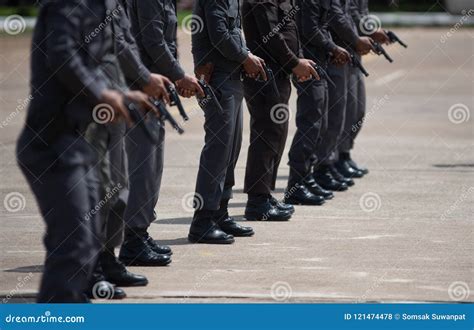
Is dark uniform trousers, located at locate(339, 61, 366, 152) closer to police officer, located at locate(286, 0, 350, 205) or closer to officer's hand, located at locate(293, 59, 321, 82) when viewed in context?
police officer, located at locate(286, 0, 350, 205)

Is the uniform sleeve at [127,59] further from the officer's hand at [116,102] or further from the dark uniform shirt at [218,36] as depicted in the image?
the dark uniform shirt at [218,36]

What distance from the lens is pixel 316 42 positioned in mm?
11672

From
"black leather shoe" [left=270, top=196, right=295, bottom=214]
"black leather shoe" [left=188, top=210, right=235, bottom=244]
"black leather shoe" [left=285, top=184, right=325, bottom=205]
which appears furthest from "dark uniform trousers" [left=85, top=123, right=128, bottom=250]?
"black leather shoe" [left=285, top=184, right=325, bottom=205]

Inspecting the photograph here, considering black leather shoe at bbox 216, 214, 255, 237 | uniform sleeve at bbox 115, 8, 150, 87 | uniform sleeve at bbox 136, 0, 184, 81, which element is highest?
uniform sleeve at bbox 115, 8, 150, 87

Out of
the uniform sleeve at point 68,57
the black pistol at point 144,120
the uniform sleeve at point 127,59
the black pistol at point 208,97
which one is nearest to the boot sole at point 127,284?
the black pistol at point 144,120

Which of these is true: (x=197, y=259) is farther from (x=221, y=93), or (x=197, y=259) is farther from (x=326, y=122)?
(x=326, y=122)

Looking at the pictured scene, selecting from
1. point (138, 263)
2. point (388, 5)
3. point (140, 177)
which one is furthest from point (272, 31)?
point (388, 5)

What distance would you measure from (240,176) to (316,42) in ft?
7.87

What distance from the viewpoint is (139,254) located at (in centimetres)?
849

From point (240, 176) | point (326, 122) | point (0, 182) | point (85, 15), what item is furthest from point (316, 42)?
point (85, 15)

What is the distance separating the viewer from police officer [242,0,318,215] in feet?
34.2

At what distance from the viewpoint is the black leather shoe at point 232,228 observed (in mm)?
9797

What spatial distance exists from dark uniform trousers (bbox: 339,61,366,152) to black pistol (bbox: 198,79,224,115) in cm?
392

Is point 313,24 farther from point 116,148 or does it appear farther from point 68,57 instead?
point 68,57
